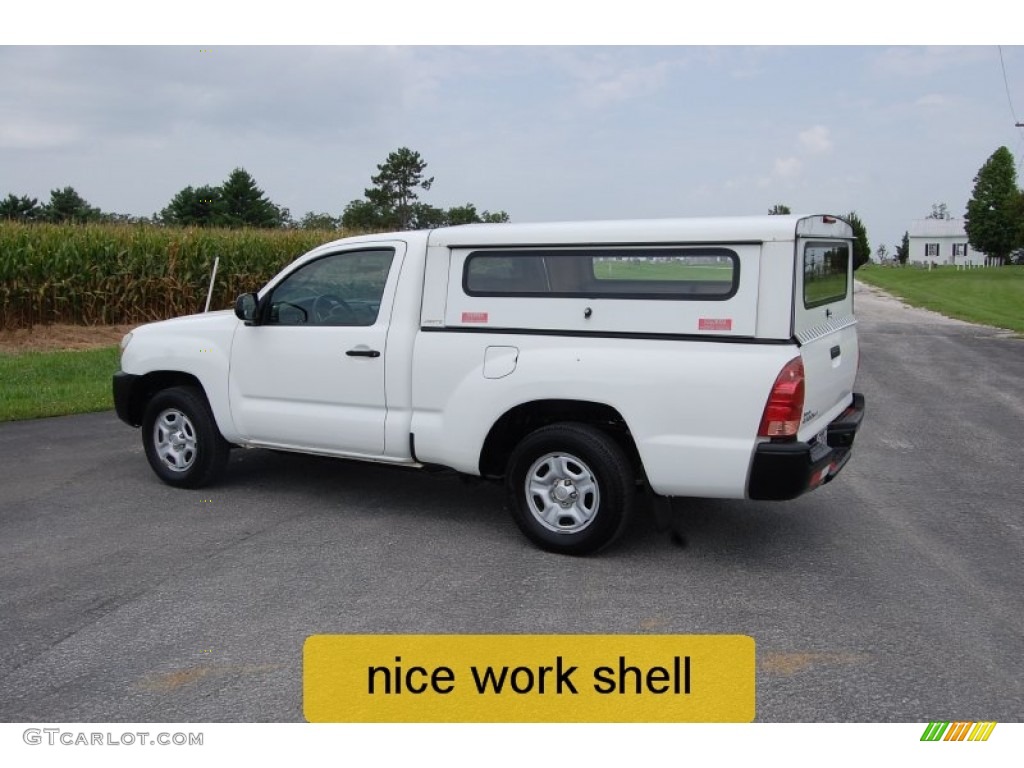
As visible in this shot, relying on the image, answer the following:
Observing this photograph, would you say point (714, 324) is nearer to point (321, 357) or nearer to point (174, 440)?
point (321, 357)

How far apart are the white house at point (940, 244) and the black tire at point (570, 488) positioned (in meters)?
105

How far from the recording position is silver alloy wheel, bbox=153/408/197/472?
7191mm

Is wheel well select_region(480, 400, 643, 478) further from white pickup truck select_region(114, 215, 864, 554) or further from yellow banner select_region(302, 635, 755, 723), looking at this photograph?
yellow banner select_region(302, 635, 755, 723)

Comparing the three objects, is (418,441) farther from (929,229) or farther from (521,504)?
(929,229)

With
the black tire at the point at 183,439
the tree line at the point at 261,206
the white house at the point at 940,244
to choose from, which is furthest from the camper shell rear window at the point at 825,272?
the white house at the point at 940,244

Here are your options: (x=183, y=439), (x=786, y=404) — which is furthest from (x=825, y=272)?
(x=183, y=439)

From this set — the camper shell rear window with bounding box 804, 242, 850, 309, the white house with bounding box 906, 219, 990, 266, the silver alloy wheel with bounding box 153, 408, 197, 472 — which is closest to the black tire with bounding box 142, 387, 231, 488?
the silver alloy wheel with bounding box 153, 408, 197, 472

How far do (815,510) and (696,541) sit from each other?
119cm

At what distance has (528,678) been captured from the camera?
165 inches

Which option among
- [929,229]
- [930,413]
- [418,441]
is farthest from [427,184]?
→ [929,229]

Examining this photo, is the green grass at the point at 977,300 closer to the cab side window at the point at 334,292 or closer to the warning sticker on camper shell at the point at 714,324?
the cab side window at the point at 334,292

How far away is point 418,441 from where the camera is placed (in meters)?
6.10
